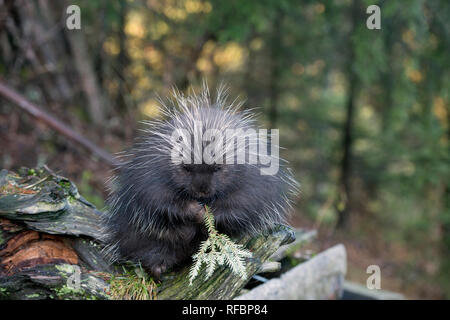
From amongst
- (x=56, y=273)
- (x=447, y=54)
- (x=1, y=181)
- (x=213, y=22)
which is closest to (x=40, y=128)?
(x=213, y=22)

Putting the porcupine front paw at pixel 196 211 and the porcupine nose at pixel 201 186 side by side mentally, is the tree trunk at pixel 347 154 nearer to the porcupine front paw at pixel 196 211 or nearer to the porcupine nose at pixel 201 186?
the porcupine front paw at pixel 196 211

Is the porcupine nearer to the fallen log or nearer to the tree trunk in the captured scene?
the fallen log

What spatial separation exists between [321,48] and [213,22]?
368cm

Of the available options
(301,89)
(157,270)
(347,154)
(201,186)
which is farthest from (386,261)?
(201,186)

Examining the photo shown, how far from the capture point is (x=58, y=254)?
10.9 ft

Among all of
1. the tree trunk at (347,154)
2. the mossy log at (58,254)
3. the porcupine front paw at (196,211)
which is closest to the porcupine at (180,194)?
the porcupine front paw at (196,211)

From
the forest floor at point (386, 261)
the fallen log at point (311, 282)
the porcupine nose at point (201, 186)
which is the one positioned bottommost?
the forest floor at point (386, 261)

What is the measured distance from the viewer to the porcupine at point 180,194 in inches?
120

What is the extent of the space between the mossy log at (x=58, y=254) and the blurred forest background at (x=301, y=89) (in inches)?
129

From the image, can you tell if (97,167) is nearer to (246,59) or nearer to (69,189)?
(69,189)

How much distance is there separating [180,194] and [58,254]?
1.12 meters

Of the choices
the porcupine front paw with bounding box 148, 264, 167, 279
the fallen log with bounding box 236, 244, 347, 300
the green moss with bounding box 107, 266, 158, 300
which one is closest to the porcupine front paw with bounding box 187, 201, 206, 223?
the porcupine front paw with bounding box 148, 264, 167, 279

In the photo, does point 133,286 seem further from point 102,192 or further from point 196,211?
point 102,192

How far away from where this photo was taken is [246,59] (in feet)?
39.6
